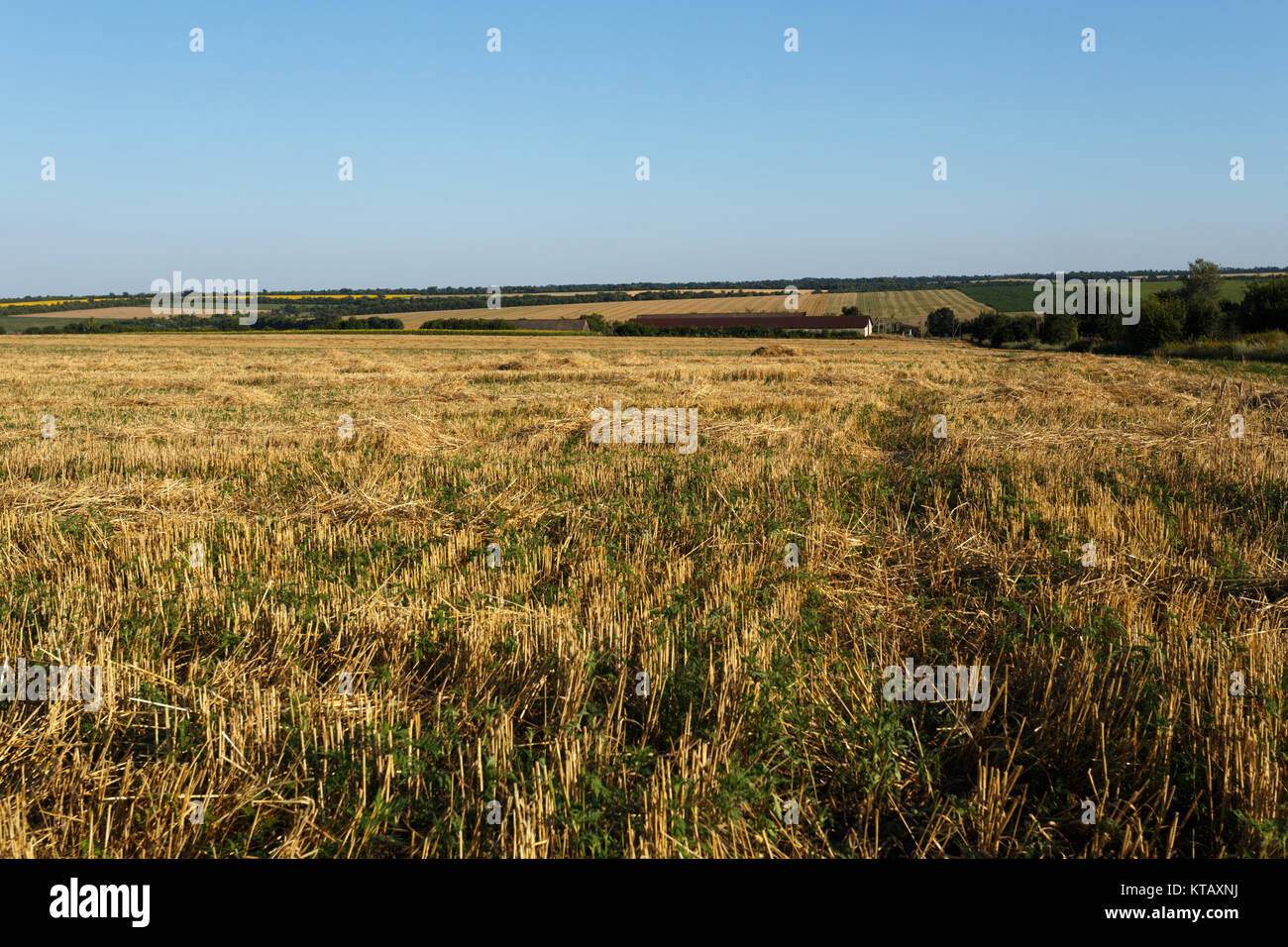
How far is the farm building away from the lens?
88312 millimetres

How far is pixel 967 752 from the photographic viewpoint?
4.17m

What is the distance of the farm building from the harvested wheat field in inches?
3113

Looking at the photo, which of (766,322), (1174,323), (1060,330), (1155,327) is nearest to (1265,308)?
(1174,323)

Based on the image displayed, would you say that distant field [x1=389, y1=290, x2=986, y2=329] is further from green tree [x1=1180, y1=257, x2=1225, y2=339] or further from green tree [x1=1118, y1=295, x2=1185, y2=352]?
green tree [x1=1118, y1=295, x2=1185, y2=352]

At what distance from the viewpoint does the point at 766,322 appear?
91688 millimetres

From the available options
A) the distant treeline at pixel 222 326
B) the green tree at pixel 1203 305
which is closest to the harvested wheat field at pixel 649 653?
the green tree at pixel 1203 305

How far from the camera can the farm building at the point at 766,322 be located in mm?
88312

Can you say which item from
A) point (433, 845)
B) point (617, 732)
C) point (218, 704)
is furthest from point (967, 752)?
point (218, 704)

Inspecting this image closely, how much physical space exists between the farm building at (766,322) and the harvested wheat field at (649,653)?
79.1 metres

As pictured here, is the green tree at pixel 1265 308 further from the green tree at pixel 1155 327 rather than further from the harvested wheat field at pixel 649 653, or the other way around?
the harvested wheat field at pixel 649 653

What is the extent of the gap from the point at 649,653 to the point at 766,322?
3536 inches

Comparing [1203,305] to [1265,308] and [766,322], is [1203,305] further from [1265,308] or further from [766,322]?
[766,322]
